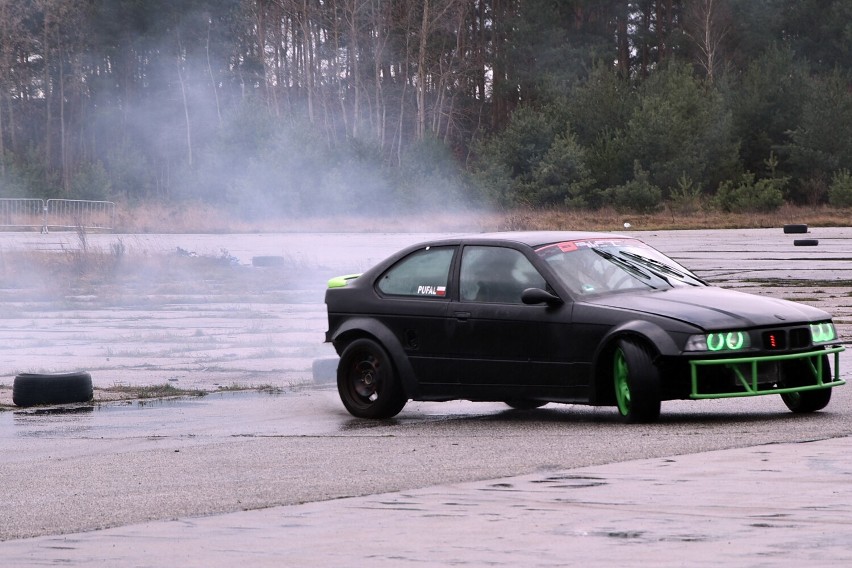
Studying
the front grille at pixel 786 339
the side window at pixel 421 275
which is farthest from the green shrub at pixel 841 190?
the front grille at pixel 786 339

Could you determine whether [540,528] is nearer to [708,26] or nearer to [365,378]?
[365,378]

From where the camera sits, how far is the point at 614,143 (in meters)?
61.6

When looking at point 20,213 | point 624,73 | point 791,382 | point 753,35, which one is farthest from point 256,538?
point 753,35

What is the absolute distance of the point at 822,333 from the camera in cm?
999

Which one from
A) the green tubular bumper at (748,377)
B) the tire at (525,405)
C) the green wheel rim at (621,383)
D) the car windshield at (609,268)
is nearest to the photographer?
the green tubular bumper at (748,377)

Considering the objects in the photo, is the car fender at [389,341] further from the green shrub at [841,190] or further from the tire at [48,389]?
the green shrub at [841,190]

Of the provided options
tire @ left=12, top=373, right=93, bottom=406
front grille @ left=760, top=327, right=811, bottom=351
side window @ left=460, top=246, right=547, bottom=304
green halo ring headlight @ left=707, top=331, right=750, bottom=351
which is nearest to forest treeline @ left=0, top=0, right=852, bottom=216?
tire @ left=12, top=373, right=93, bottom=406

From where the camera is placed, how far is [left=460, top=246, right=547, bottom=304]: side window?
34.4 ft

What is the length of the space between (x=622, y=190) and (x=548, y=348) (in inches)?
1951

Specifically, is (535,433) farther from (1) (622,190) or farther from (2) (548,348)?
(1) (622,190)

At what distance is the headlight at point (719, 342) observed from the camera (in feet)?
31.2

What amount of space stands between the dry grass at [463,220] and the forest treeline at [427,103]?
2.93ft

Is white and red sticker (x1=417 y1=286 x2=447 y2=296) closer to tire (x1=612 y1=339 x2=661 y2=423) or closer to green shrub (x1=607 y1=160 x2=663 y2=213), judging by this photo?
tire (x1=612 y1=339 x2=661 y2=423)

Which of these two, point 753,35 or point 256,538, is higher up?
point 753,35
